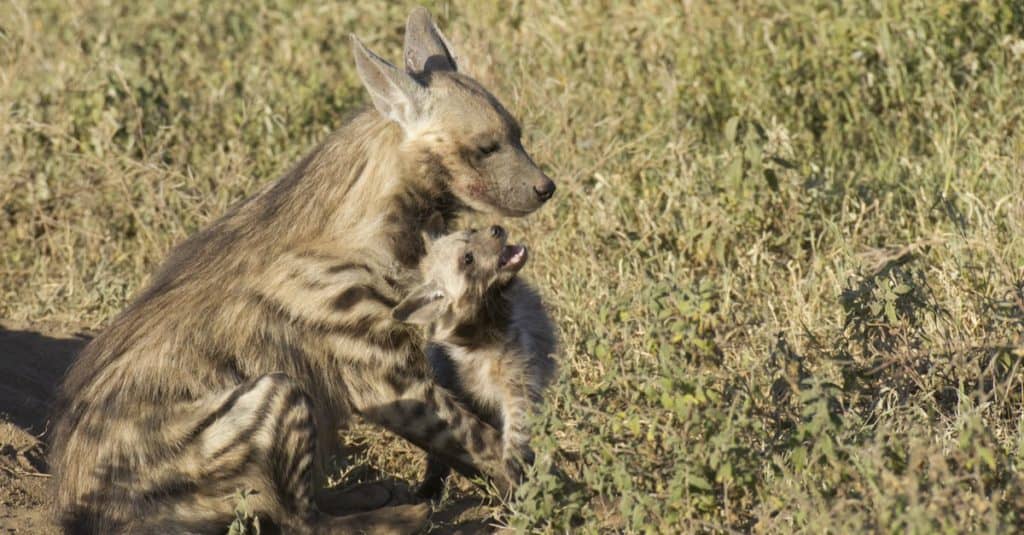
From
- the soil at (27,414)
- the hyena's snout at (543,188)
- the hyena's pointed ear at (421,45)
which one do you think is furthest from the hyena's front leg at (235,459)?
the hyena's pointed ear at (421,45)

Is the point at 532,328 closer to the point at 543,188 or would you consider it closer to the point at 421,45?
the point at 543,188

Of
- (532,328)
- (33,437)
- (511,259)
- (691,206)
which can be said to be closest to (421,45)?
(511,259)

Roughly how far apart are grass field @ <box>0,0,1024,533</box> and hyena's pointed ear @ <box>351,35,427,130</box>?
1020 millimetres

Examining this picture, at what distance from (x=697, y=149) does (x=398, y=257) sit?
2787 mm

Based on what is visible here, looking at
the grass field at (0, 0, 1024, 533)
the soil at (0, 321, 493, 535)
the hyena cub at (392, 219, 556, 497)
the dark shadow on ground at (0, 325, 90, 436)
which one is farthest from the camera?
the dark shadow on ground at (0, 325, 90, 436)

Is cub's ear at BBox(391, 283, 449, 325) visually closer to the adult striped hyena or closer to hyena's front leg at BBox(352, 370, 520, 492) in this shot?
the adult striped hyena

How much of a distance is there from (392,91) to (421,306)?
0.82 metres

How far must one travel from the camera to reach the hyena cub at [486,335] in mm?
5285

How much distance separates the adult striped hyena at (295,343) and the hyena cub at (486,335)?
0.12m

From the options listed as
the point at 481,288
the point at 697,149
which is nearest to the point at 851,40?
the point at 697,149

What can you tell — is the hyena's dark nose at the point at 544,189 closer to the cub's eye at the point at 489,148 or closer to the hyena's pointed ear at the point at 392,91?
the cub's eye at the point at 489,148

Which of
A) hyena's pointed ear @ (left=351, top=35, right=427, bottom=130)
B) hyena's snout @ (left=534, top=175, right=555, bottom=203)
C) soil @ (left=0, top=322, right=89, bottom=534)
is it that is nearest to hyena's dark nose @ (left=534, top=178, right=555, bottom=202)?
hyena's snout @ (left=534, top=175, right=555, bottom=203)

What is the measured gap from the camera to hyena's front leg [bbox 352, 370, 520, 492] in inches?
202

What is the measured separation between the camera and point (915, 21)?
781 centimetres
